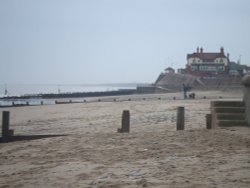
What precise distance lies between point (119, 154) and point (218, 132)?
3.49 m

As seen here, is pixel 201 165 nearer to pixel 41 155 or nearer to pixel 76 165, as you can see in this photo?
pixel 76 165

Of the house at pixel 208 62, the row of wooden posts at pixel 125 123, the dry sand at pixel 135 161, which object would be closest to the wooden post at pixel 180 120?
the row of wooden posts at pixel 125 123

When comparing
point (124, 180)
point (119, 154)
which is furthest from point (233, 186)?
point (119, 154)

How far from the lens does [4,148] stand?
9.94 m

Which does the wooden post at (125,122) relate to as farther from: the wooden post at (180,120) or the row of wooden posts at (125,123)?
the wooden post at (180,120)

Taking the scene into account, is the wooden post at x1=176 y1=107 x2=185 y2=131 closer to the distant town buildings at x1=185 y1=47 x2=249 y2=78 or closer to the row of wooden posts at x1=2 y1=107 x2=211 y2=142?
the row of wooden posts at x1=2 y1=107 x2=211 y2=142

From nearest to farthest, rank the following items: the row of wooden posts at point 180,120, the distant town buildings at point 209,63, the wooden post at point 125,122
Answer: the row of wooden posts at point 180,120 < the wooden post at point 125,122 < the distant town buildings at point 209,63

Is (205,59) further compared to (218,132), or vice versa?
(205,59)

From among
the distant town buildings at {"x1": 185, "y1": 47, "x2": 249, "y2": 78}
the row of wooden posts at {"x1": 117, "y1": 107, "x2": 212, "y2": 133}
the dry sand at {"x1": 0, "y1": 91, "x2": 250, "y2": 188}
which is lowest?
the dry sand at {"x1": 0, "y1": 91, "x2": 250, "y2": 188}

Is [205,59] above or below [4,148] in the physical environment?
above

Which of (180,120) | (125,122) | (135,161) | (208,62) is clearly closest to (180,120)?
(180,120)

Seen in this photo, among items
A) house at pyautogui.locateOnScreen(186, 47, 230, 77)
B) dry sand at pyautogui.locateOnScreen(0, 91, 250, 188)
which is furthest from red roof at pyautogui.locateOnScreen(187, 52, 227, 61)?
dry sand at pyautogui.locateOnScreen(0, 91, 250, 188)

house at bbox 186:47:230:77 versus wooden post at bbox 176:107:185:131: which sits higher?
house at bbox 186:47:230:77

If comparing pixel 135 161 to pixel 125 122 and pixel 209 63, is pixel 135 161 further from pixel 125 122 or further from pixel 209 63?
pixel 209 63
